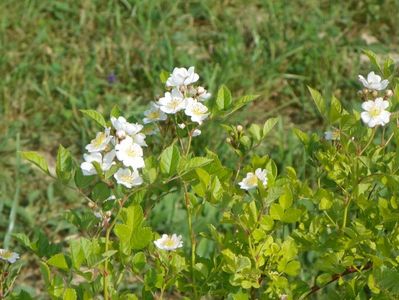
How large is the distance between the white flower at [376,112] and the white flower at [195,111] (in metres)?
0.27

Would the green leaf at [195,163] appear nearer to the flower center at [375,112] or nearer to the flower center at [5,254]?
the flower center at [375,112]

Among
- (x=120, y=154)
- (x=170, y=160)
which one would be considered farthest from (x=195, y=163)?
(x=120, y=154)

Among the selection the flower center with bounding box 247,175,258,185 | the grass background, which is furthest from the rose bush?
the grass background

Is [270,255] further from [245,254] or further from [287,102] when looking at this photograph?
[287,102]

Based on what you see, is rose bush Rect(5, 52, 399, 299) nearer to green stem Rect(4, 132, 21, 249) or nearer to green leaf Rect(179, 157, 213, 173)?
green leaf Rect(179, 157, 213, 173)

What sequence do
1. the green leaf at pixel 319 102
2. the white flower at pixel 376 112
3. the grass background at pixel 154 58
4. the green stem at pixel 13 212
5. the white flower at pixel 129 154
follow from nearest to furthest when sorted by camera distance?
the white flower at pixel 129 154
the white flower at pixel 376 112
the green leaf at pixel 319 102
the green stem at pixel 13 212
the grass background at pixel 154 58

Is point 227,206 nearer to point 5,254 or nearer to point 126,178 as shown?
point 126,178

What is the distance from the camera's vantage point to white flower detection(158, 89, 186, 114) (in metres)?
1.49

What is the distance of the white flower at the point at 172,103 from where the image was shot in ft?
4.87

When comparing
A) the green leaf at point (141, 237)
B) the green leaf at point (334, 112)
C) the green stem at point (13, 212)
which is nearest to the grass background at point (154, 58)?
the green stem at point (13, 212)

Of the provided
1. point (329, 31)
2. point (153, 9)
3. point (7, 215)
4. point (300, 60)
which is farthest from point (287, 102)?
Answer: point (7, 215)

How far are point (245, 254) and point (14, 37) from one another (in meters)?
2.29

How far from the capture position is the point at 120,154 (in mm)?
1359

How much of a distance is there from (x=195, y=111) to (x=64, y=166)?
249 mm
